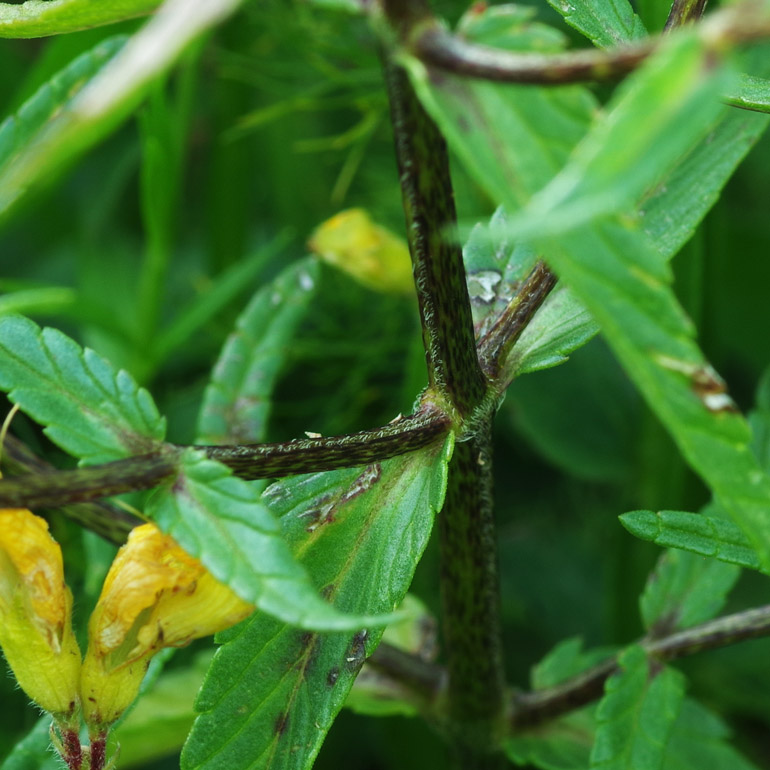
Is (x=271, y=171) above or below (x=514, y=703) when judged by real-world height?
above

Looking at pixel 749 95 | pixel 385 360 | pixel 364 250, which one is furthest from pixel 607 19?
pixel 385 360

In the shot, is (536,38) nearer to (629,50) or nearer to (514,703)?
(629,50)

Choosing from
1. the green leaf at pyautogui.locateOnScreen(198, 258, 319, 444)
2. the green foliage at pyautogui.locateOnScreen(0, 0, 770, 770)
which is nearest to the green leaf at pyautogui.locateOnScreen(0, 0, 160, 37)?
the green foliage at pyautogui.locateOnScreen(0, 0, 770, 770)

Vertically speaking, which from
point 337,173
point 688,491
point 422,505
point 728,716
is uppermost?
point 337,173

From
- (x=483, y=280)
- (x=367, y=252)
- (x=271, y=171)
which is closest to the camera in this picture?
(x=483, y=280)

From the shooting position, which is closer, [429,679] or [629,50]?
[629,50]

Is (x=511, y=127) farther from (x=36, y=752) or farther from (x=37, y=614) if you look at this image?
(x=36, y=752)

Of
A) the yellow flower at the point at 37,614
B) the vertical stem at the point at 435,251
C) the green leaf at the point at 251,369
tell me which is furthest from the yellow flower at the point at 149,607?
the green leaf at the point at 251,369

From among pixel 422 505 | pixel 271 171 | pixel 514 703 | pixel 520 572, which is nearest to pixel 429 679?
pixel 514 703
